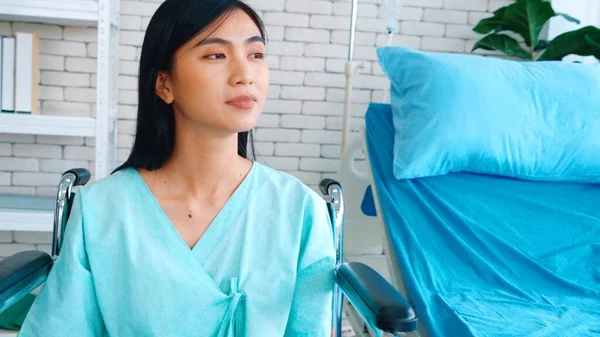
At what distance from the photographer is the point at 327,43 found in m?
2.45

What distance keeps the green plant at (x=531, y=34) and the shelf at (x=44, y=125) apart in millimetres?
1515

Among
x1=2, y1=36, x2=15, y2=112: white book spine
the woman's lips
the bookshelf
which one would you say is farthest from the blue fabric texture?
x1=2, y1=36, x2=15, y2=112: white book spine

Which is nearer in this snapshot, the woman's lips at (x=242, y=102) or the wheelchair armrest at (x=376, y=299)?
the wheelchair armrest at (x=376, y=299)

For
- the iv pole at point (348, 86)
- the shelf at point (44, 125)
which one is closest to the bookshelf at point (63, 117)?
the shelf at point (44, 125)

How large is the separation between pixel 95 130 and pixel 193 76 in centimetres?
120

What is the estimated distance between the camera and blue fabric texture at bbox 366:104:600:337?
4.16 ft

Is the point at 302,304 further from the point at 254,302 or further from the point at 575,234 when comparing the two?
the point at 575,234

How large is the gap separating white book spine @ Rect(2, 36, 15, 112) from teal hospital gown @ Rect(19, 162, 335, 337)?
1252 millimetres

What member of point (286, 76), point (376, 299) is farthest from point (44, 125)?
point (376, 299)

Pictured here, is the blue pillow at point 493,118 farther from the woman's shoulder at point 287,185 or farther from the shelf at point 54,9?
the shelf at point 54,9

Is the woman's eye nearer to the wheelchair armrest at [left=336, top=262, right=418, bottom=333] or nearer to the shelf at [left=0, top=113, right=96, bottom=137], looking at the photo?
the wheelchair armrest at [left=336, top=262, right=418, bottom=333]

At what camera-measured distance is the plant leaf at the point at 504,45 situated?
2.35m

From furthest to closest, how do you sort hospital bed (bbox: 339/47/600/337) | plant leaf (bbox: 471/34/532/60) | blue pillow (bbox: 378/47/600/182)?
plant leaf (bbox: 471/34/532/60) < blue pillow (bbox: 378/47/600/182) < hospital bed (bbox: 339/47/600/337)

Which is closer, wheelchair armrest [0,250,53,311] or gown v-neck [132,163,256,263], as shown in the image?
wheelchair armrest [0,250,53,311]
